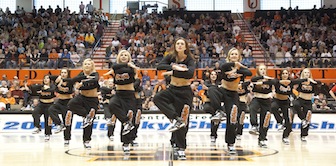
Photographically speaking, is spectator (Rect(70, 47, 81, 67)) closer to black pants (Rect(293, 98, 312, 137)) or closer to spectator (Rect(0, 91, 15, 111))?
spectator (Rect(0, 91, 15, 111))

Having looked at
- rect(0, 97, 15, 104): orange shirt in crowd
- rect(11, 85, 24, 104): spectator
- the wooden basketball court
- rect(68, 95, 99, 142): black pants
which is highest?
rect(68, 95, 99, 142): black pants

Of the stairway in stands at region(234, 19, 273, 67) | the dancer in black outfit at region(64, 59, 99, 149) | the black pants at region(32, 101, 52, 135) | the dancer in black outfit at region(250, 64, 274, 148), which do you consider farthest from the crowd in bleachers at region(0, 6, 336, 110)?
the dancer in black outfit at region(64, 59, 99, 149)

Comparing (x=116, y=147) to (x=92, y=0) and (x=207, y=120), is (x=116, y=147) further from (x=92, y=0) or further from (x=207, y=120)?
(x=92, y=0)

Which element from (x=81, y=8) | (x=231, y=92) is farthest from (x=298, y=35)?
(x=231, y=92)

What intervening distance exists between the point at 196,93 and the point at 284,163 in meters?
9.48

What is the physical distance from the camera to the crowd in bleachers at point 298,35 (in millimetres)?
21972

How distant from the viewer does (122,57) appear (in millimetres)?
11148

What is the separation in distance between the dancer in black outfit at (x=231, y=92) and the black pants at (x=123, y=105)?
1792 millimetres

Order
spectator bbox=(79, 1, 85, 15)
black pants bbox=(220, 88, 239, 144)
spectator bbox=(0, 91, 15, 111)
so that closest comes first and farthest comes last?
black pants bbox=(220, 88, 239, 144) < spectator bbox=(0, 91, 15, 111) < spectator bbox=(79, 1, 85, 15)

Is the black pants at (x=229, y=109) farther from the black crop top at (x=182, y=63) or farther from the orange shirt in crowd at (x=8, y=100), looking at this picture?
the orange shirt in crowd at (x=8, y=100)

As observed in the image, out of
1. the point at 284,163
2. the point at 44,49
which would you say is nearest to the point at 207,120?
the point at 284,163

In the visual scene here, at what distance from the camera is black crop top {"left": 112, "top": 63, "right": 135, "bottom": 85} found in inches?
436

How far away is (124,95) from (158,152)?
1.54 m

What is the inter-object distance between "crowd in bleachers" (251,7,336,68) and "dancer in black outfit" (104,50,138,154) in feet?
39.5
